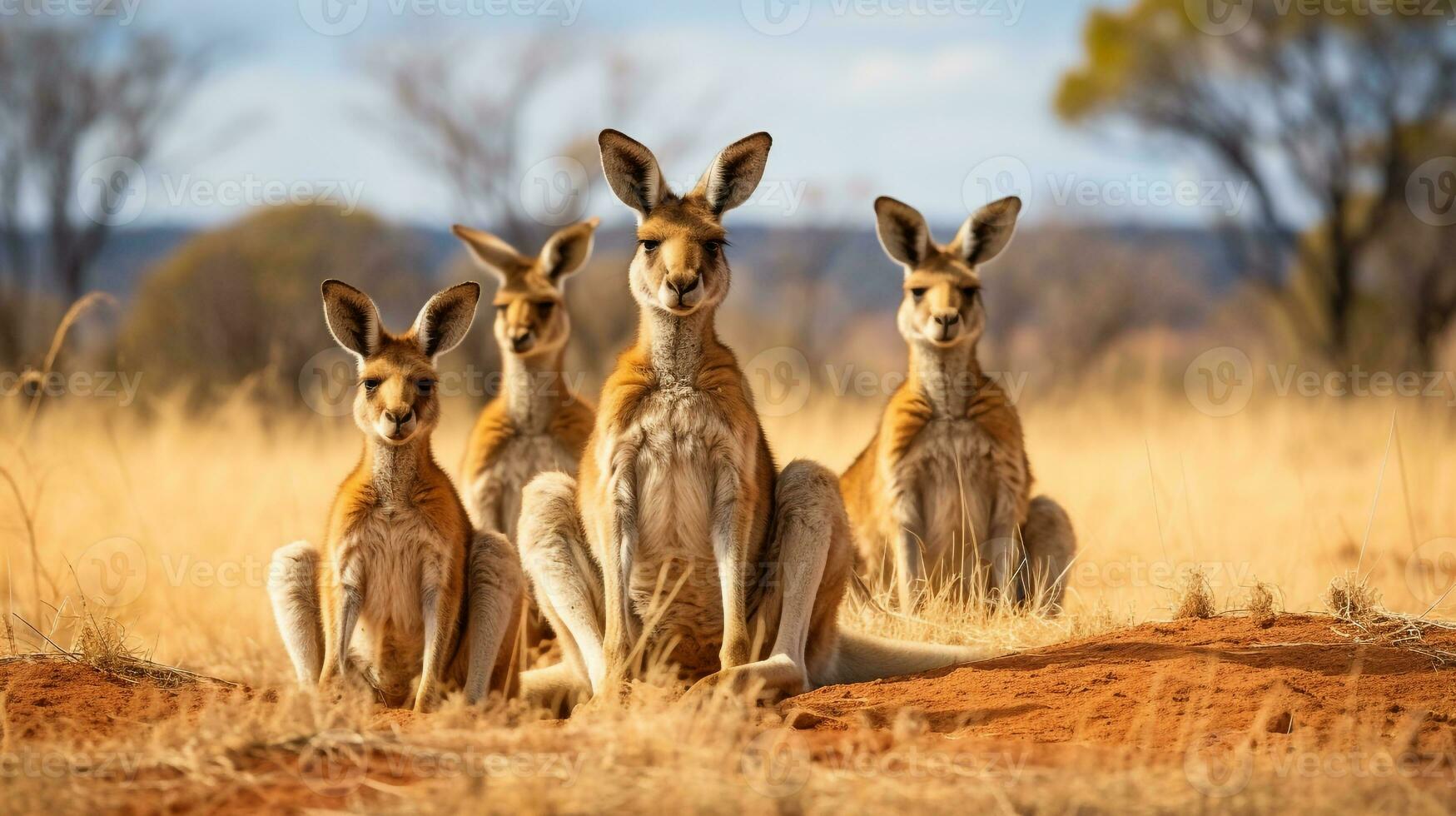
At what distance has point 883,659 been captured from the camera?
6.32 meters

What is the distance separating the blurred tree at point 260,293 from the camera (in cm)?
1903

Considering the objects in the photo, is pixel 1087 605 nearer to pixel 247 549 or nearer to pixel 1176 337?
pixel 247 549

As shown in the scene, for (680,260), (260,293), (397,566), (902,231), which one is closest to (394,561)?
(397,566)

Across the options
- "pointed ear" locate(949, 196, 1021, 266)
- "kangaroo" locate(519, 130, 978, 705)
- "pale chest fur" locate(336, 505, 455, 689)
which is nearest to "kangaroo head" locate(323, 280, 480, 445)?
"pale chest fur" locate(336, 505, 455, 689)

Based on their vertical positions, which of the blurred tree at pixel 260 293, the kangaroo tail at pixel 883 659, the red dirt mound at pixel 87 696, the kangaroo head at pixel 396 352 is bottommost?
the red dirt mound at pixel 87 696

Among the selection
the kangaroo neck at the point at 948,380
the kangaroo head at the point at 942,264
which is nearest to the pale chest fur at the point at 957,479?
the kangaroo neck at the point at 948,380

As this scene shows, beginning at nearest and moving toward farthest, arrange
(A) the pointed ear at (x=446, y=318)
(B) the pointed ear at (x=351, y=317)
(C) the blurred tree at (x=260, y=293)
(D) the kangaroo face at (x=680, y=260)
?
(D) the kangaroo face at (x=680, y=260) → (B) the pointed ear at (x=351, y=317) → (A) the pointed ear at (x=446, y=318) → (C) the blurred tree at (x=260, y=293)

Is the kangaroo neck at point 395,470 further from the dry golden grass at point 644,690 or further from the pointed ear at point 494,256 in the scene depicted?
the pointed ear at point 494,256

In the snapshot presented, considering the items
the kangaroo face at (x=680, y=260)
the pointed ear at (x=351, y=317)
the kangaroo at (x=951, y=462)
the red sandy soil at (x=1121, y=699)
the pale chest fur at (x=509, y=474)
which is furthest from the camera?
the pale chest fur at (x=509, y=474)

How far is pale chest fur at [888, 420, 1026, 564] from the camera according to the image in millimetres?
8016

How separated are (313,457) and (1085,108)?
16.7 m

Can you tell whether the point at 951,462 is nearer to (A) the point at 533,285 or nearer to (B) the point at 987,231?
(B) the point at 987,231

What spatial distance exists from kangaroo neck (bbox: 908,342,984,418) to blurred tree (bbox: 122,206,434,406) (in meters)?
9.72

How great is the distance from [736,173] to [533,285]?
3340 millimetres
